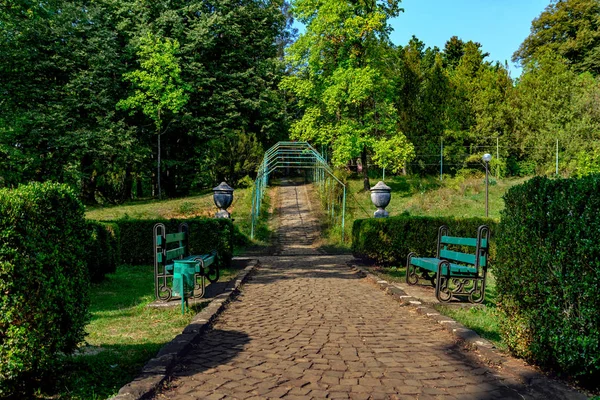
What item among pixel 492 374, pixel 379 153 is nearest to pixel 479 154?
pixel 379 153

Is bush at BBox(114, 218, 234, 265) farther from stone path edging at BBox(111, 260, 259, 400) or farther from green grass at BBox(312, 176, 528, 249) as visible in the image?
green grass at BBox(312, 176, 528, 249)

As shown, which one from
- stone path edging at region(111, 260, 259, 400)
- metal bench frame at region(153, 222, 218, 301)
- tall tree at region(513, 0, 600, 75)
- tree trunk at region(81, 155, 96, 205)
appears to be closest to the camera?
stone path edging at region(111, 260, 259, 400)

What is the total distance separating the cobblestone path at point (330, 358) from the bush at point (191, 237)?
4.17 meters

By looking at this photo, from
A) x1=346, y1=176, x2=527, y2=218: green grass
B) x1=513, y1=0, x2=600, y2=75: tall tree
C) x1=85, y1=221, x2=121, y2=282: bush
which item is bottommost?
x1=85, y1=221, x2=121, y2=282: bush

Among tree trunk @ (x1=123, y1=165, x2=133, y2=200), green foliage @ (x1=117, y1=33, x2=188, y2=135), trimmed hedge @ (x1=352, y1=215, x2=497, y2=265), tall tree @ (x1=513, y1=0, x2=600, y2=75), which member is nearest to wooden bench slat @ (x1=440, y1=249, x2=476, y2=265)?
trimmed hedge @ (x1=352, y1=215, x2=497, y2=265)

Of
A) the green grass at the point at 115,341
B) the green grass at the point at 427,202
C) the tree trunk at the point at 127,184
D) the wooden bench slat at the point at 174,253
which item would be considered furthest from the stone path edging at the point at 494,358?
the tree trunk at the point at 127,184

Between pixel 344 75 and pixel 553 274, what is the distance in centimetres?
2176

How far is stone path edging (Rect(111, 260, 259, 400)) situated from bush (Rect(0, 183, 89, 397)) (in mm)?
623

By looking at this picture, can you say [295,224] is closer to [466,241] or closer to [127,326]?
[466,241]

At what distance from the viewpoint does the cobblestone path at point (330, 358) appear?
3461mm

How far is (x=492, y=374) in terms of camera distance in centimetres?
386

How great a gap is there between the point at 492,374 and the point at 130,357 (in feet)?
10.6

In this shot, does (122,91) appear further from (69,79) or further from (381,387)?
(381,387)

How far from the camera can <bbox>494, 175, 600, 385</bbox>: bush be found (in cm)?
336
